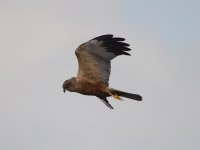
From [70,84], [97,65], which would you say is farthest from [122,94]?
[70,84]

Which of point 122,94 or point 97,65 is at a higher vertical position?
point 97,65

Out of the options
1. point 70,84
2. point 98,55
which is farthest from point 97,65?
point 70,84

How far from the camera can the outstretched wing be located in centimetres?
1786

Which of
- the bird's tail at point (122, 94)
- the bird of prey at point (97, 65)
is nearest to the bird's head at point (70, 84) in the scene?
the bird of prey at point (97, 65)

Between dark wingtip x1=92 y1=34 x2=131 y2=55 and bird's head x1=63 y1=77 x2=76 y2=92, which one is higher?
dark wingtip x1=92 y1=34 x2=131 y2=55

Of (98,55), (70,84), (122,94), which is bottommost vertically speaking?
(70,84)

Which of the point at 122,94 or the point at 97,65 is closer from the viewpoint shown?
the point at 122,94

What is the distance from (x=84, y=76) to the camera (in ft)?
60.0

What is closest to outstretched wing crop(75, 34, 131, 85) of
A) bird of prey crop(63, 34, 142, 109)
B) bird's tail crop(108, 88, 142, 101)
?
bird of prey crop(63, 34, 142, 109)

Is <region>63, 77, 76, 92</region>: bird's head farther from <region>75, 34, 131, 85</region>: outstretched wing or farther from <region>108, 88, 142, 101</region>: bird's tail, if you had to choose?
<region>108, 88, 142, 101</region>: bird's tail

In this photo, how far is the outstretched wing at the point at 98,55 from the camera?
58.6ft

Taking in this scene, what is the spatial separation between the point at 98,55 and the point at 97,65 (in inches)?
12.2

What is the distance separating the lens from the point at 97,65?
18.2 m

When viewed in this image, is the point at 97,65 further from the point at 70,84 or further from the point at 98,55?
the point at 70,84
